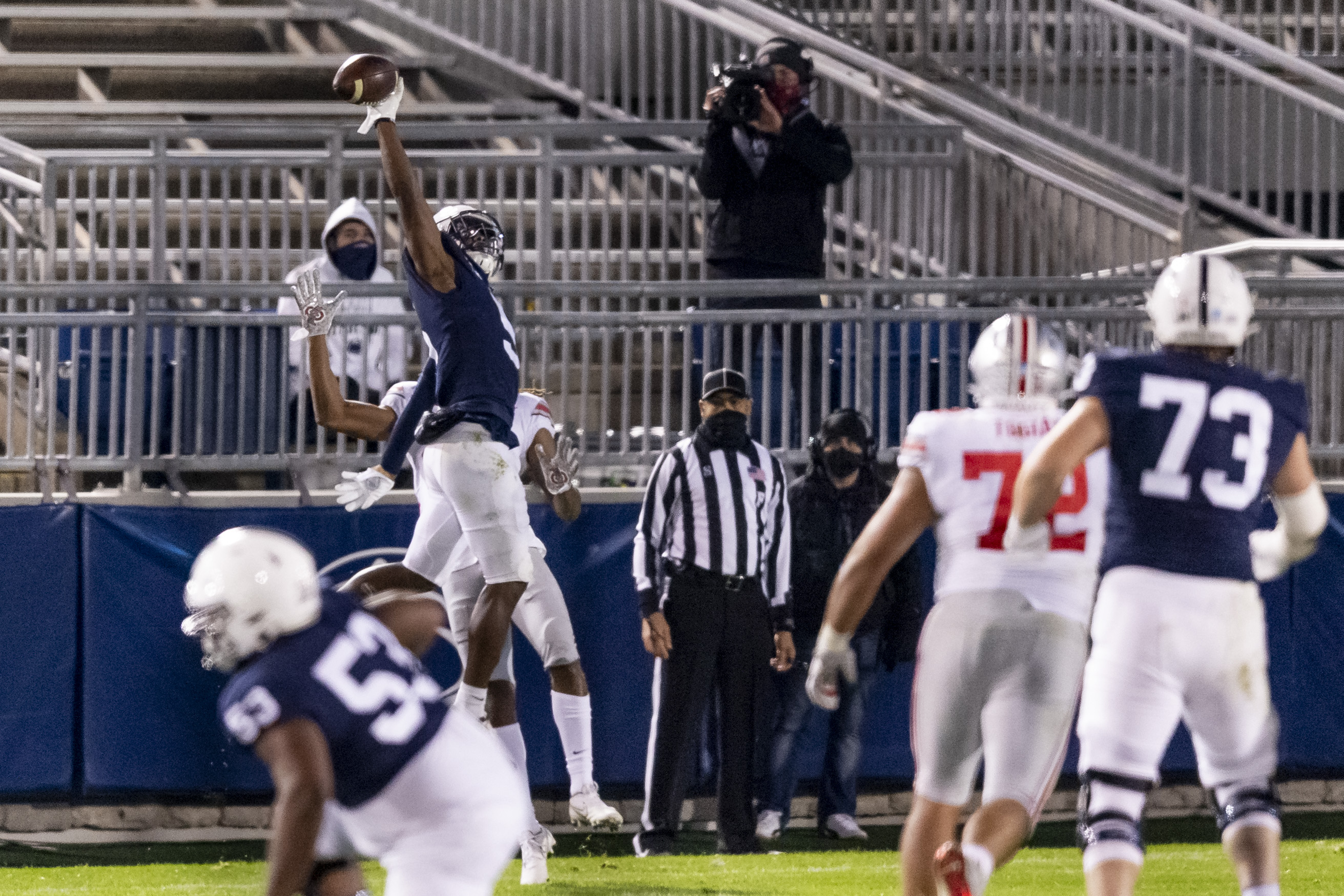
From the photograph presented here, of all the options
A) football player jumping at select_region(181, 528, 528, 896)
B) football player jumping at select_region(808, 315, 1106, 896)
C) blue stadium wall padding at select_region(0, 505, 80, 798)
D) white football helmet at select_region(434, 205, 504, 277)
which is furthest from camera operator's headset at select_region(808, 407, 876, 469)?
football player jumping at select_region(181, 528, 528, 896)

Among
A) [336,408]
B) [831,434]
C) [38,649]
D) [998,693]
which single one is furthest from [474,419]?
[38,649]

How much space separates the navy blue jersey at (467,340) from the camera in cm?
742

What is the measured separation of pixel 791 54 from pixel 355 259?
2.38 meters

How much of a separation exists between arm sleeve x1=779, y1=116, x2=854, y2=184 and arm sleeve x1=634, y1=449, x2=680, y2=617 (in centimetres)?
166

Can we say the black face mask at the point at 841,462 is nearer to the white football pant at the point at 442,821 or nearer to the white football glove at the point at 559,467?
the white football glove at the point at 559,467

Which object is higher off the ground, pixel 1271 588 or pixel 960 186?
pixel 960 186

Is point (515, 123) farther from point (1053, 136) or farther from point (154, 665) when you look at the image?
point (1053, 136)

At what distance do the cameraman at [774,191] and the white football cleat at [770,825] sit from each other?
1.89 m

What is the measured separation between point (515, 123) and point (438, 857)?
6739 millimetres

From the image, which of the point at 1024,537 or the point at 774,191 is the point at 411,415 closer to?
the point at 774,191

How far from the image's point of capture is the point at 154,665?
955 cm

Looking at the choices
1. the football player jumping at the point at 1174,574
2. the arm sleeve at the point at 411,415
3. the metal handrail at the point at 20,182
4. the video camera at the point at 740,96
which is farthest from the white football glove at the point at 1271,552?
the metal handrail at the point at 20,182

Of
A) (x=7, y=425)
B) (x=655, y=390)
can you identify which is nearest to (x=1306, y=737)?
(x=655, y=390)

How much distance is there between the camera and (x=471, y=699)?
7551mm
